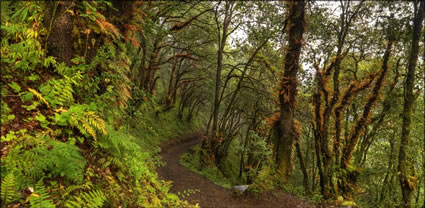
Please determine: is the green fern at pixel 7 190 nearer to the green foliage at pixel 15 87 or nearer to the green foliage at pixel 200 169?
the green foliage at pixel 15 87

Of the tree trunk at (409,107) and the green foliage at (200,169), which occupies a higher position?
the tree trunk at (409,107)

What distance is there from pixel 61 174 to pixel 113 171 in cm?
124

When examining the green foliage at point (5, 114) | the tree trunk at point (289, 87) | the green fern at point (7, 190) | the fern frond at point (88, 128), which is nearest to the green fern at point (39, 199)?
the green fern at point (7, 190)

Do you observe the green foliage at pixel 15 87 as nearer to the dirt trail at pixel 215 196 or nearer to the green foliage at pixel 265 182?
the dirt trail at pixel 215 196

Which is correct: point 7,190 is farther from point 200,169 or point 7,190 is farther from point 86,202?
point 200,169

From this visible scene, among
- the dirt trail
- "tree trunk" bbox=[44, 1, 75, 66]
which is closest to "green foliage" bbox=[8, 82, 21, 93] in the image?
"tree trunk" bbox=[44, 1, 75, 66]

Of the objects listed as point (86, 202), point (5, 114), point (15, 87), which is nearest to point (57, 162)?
point (86, 202)

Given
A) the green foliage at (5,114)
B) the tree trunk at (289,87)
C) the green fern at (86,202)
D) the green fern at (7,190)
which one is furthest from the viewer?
the tree trunk at (289,87)

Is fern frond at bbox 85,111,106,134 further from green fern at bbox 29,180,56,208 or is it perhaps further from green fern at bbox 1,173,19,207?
green fern at bbox 1,173,19,207

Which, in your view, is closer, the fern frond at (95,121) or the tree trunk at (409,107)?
the fern frond at (95,121)

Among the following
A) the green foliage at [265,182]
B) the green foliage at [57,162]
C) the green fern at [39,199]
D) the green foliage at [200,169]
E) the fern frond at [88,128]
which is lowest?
the green foliage at [200,169]

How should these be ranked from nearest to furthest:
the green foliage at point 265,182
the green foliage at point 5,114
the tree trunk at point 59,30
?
the green foliage at point 5,114 → the tree trunk at point 59,30 → the green foliage at point 265,182

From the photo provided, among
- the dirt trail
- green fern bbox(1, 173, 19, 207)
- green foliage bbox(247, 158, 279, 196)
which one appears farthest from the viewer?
green foliage bbox(247, 158, 279, 196)

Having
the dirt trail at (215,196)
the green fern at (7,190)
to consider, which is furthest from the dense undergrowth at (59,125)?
the dirt trail at (215,196)
